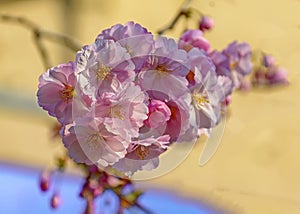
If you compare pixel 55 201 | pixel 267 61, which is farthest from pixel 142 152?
pixel 267 61

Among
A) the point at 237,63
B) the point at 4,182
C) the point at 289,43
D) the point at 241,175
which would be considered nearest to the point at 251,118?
the point at 241,175

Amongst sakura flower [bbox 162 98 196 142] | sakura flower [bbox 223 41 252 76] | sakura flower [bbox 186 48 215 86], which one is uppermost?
sakura flower [bbox 223 41 252 76]

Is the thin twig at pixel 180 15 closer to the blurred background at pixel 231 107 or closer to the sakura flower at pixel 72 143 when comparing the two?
the blurred background at pixel 231 107

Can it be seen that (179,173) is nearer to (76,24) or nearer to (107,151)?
Result: (76,24)

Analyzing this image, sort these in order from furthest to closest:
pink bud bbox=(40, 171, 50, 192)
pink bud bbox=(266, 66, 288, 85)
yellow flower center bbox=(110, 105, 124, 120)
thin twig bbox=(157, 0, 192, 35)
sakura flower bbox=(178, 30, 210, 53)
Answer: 1. pink bud bbox=(266, 66, 288, 85)
2. pink bud bbox=(40, 171, 50, 192)
3. thin twig bbox=(157, 0, 192, 35)
4. sakura flower bbox=(178, 30, 210, 53)
5. yellow flower center bbox=(110, 105, 124, 120)

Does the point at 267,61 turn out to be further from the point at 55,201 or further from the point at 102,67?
the point at 102,67

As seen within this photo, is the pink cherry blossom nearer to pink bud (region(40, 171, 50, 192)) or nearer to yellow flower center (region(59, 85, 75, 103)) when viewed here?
yellow flower center (region(59, 85, 75, 103))

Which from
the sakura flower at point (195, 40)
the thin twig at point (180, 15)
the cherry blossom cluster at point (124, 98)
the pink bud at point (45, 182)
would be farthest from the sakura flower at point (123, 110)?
the pink bud at point (45, 182)

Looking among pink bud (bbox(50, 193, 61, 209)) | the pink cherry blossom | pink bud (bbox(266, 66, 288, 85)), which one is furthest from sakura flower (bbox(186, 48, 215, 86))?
pink bud (bbox(266, 66, 288, 85))

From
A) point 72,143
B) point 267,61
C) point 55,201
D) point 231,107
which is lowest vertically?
point 72,143
